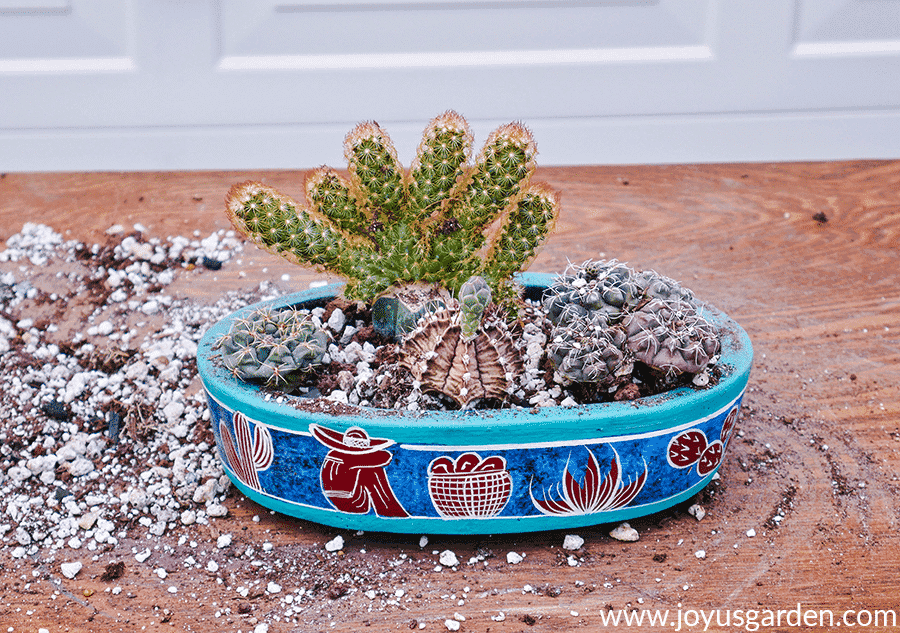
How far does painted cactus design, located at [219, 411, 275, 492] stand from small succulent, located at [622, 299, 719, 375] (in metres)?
0.57

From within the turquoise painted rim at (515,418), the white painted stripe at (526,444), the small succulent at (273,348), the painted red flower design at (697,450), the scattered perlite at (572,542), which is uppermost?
the small succulent at (273,348)

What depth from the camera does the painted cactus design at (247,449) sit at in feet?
3.90

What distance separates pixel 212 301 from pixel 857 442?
1.45 meters

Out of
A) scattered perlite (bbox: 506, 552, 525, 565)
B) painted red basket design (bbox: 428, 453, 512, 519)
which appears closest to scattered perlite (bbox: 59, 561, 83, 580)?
painted red basket design (bbox: 428, 453, 512, 519)

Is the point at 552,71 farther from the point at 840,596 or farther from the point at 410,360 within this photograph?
the point at 840,596

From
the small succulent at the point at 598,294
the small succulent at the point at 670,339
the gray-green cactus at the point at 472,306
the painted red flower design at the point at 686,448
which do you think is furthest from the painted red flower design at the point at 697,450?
the gray-green cactus at the point at 472,306

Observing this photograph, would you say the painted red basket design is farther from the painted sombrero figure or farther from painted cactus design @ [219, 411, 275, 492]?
painted cactus design @ [219, 411, 275, 492]

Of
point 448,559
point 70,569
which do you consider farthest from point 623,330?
point 70,569

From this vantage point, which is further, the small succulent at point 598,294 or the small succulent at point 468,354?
the small succulent at point 598,294

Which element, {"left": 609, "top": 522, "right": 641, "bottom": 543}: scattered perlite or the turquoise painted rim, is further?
{"left": 609, "top": 522, "right": 641, "bottom": 543}: scattered perlite

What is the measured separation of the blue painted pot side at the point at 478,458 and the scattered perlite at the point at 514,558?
0.12 feet

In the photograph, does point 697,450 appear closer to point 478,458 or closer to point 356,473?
point 478,458

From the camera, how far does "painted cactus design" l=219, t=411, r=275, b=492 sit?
1.19 metres

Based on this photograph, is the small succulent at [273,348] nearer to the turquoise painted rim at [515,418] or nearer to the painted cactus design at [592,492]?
the turquoise painted rim at [515,418]
